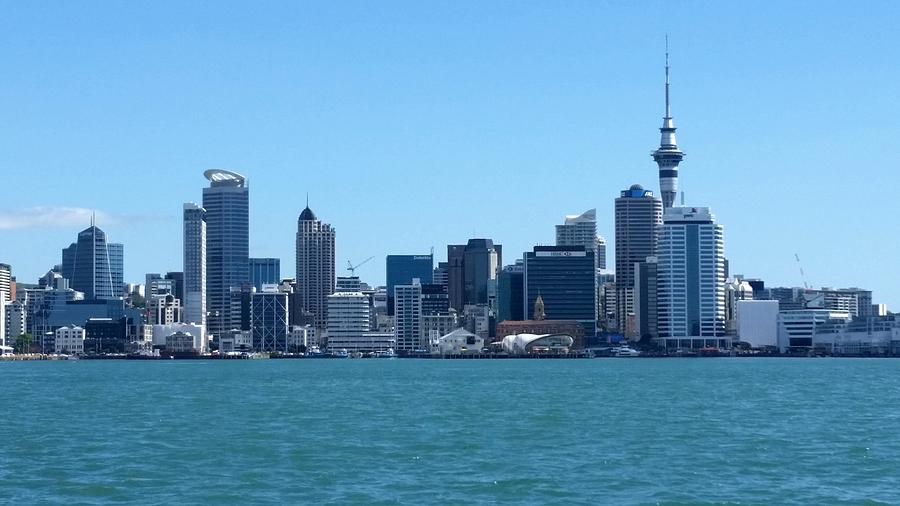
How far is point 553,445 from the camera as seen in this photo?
59406 mm

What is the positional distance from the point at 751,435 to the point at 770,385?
193 feet

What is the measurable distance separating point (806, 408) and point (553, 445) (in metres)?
29.5

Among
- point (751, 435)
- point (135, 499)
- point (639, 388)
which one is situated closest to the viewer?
point (135, 499)

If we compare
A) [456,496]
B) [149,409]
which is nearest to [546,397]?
[149,409]

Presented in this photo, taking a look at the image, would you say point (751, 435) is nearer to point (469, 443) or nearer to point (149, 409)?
point (469, 443)

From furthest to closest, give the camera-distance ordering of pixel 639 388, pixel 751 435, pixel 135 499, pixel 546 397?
pixel 639 388 < pixel 546 397 < pixel 751 435 < pixel 135 499

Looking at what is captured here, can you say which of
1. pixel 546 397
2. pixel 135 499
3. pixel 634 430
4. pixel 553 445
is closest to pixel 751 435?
pixel 634 430

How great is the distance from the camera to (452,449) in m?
57.5

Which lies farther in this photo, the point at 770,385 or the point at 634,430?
the point at 770,385

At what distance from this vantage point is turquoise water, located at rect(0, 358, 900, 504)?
45.7 meters

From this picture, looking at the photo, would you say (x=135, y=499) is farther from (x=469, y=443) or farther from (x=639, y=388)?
(x=639, y=388)

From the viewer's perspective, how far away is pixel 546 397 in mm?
99312

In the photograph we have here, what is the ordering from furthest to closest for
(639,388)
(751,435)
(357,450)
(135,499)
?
(639,388)
(751,435)
(357,450)
(135,499)

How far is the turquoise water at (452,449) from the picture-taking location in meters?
45.7
